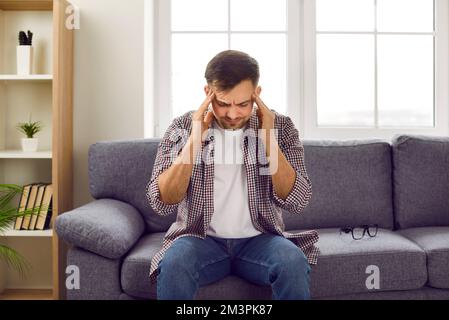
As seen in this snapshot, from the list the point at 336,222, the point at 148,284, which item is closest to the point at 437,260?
the point at 336,222

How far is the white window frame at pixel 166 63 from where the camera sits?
108 inches

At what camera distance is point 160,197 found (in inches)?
64.2

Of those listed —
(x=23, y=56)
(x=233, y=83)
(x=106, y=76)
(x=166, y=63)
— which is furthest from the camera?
(x=166, y=63)

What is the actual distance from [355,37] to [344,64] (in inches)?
6.5

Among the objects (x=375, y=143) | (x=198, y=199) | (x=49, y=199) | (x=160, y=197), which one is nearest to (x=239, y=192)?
(x=198, y=199)

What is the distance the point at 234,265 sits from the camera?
165cm

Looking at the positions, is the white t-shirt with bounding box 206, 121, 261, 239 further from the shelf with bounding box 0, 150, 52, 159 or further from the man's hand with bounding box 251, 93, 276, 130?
the shelf with bounding box 0, 150, 52, 159

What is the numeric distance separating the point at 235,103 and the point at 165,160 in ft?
1.03

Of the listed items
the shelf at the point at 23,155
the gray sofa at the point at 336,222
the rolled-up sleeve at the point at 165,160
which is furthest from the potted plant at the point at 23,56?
the rolled-up sleeve at the point at 165,160

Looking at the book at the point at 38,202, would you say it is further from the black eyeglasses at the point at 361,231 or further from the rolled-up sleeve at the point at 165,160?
the black eyeglasses at the point at 361,231

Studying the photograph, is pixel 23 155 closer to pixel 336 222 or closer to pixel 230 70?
pixel 230 70

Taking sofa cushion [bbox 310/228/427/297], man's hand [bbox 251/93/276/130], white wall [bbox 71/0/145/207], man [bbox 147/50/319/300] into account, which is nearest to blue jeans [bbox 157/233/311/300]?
man [bbox 147/50/319/300]

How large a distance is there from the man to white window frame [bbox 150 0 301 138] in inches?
39.8
